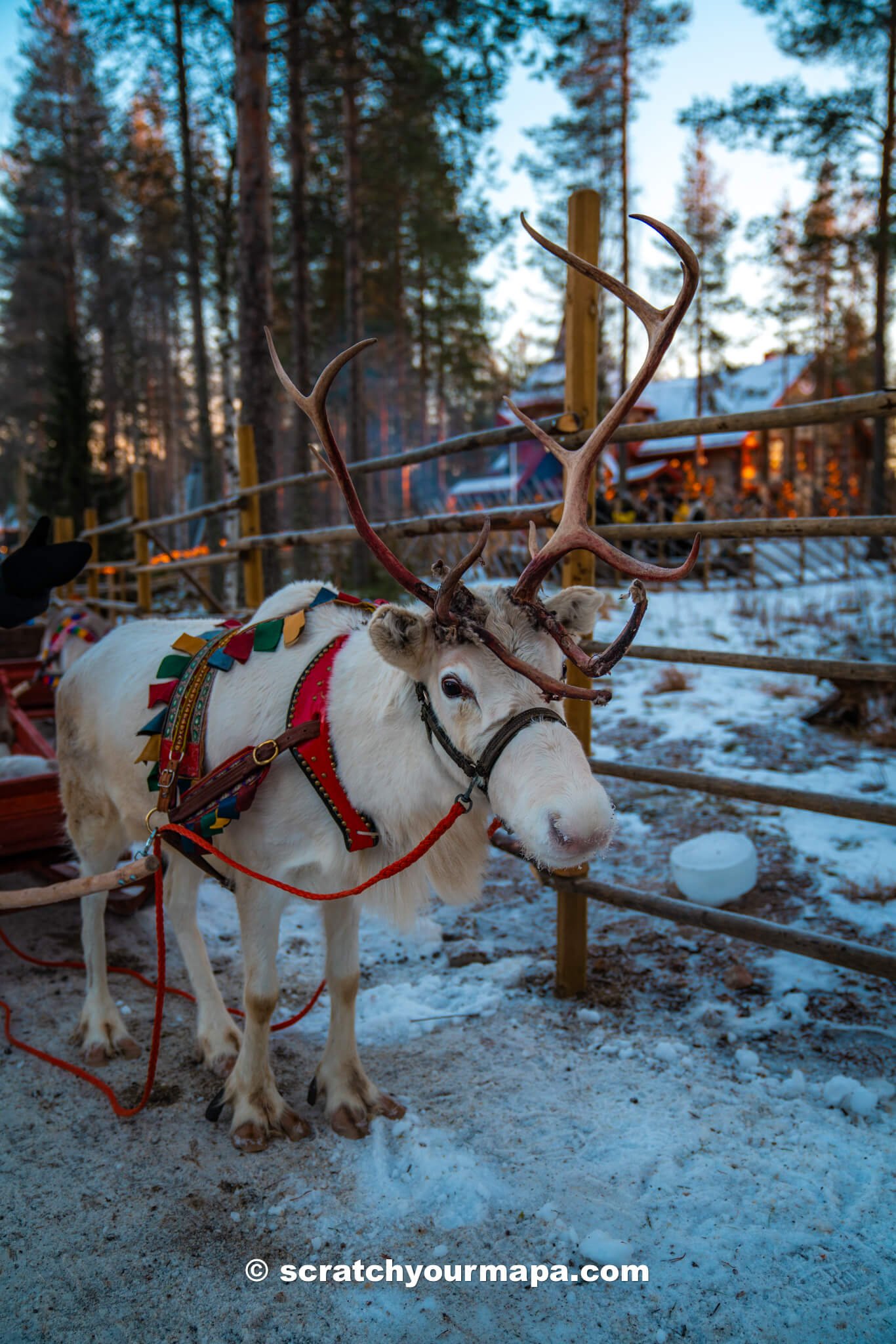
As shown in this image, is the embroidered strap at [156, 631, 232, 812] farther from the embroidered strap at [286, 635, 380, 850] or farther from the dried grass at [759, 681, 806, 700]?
the dried grass at [759, 681, 806, 700]

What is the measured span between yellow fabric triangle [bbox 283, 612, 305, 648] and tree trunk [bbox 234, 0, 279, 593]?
4582 millimetres

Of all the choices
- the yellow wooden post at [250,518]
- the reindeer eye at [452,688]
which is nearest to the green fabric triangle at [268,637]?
the reindeer eye at [452,688]

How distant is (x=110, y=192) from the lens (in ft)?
58.9

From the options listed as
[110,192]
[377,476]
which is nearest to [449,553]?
[110,192]

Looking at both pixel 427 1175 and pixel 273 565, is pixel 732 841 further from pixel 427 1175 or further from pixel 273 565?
pixel 273 565

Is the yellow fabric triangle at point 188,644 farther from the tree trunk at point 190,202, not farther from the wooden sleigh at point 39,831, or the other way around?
the tree trunk at point 190,202

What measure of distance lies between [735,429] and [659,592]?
9.66 m

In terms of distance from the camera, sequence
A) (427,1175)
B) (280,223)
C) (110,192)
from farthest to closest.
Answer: (110,192), (280,223), (427,1175)

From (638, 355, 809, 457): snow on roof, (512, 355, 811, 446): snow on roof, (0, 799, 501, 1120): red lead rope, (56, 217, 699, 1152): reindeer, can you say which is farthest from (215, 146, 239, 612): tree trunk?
(638, 355, 809, 457): snow on roof

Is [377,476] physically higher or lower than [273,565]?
higher

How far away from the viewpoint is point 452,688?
1739 millimetres

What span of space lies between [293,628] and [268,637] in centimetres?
9

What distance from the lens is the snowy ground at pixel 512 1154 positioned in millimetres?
1643

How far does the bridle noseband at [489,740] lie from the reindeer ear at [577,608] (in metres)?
0.31
